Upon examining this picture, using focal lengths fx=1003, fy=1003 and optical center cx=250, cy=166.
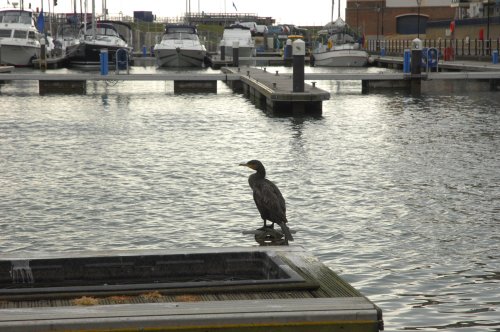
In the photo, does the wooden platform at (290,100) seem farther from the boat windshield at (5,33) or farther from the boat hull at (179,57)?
the boat windshield at (5,33)

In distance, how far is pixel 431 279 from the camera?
10086 mm

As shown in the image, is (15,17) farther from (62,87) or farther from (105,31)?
(62,87)

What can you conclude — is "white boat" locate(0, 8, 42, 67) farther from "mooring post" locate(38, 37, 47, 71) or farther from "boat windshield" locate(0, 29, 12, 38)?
"mooring post" locate(38, 37, 47, 71)

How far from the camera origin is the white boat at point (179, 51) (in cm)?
6366

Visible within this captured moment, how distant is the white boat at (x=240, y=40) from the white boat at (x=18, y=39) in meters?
15.0

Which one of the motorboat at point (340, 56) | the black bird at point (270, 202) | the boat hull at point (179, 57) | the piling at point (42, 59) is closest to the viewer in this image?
the black bird at point (270, 202)

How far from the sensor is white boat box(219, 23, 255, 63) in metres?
75.4

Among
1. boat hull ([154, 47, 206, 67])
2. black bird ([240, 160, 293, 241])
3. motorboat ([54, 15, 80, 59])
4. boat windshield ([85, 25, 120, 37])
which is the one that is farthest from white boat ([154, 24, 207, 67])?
black bird ([240, 160, 293, 241])

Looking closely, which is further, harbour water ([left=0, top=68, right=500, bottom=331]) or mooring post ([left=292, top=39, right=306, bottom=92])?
mooring post ([left=292, top=39, right=306, bottom=92])

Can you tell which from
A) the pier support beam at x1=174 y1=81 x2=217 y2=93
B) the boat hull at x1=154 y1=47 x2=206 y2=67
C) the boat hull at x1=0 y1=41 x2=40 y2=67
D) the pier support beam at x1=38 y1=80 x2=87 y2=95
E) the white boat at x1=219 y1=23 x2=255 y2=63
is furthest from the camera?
the white boat at x1=219 y1=23 x2=255 y2=63

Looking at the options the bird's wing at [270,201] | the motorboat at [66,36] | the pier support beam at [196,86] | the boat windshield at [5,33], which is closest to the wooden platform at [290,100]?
the pier support beam at [196,86]

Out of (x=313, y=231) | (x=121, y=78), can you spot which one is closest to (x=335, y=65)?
(x=121, y=78)

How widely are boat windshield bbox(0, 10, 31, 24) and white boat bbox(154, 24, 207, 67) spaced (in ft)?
29.5

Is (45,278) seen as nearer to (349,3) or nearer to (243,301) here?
(243,301)
